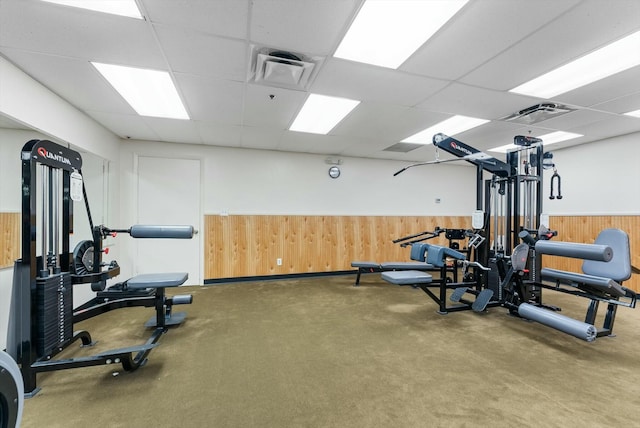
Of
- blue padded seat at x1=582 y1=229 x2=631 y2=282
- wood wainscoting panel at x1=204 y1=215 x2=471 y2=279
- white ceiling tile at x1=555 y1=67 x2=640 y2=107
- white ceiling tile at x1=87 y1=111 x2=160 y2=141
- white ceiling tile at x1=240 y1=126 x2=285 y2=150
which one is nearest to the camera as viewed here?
white ceiling tile at x1=555 y1=67 x2=640 y2=107

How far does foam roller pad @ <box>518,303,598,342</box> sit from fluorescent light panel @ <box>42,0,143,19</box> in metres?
3.90

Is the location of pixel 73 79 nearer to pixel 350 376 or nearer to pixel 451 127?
pixel 350 376

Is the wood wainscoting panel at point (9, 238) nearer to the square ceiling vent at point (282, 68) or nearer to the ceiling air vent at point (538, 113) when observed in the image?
the square ceiling vent at point (282, 68)

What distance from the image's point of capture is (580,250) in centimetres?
230

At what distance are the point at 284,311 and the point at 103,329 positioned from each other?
6.22ft

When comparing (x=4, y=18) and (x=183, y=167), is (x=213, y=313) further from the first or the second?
(x=4, y=18)

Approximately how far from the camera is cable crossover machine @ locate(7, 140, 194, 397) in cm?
184

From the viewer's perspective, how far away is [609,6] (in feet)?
5.35

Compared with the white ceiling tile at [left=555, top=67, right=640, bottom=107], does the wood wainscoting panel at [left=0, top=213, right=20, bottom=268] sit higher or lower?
lower

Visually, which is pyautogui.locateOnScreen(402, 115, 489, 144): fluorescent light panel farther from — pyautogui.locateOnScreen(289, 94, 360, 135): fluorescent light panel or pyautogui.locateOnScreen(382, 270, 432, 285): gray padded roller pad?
pyautogui.locateOnScreen(382, 270, 432, 285): gray padded roller pad

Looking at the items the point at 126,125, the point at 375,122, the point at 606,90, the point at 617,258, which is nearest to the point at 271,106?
the point at 375,122

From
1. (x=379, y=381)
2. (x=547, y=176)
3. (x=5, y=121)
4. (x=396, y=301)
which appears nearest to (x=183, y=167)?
(x=5, y=121)

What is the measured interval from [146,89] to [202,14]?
1.48 meters

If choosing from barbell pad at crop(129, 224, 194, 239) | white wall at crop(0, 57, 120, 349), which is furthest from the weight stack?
white wall at crop(0, 57, 120, 349)
